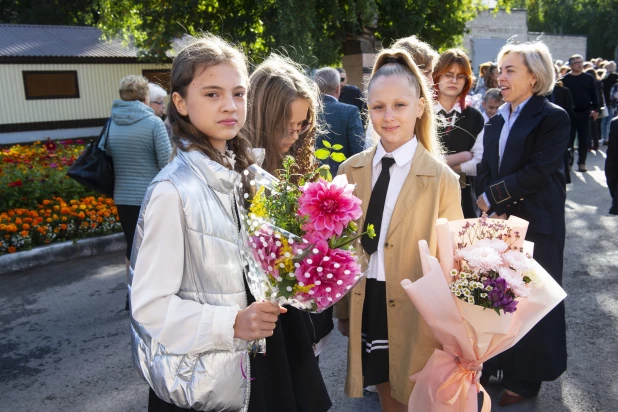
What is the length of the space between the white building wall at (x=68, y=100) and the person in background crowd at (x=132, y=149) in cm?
1380

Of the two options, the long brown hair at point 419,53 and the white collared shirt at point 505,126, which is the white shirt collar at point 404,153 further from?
the long brown hair at point 419,53

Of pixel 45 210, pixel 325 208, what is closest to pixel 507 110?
pixel 325 208

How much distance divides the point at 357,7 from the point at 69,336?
1009cm

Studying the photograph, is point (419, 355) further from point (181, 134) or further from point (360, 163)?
point (181, 134)

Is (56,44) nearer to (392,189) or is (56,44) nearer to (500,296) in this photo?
(392,189)

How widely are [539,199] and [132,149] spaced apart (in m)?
3.43

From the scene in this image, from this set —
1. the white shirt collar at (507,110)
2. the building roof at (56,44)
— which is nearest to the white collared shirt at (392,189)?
the white shirt collar at (507,110)

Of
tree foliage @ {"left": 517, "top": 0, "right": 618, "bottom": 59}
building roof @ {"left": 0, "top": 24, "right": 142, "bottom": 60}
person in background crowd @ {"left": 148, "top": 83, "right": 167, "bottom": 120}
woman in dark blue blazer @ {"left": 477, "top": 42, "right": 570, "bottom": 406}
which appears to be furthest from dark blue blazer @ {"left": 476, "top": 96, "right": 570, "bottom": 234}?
tree foliage @ {"left": 517, "top": 0, "right": 618, "bottom": 59}

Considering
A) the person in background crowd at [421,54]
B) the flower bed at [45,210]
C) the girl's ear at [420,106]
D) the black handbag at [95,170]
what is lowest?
the flower bed at [45,210]

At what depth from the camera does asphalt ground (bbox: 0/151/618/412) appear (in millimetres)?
3719

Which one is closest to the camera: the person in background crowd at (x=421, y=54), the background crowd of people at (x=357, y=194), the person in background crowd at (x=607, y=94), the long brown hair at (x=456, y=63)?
the background crowd of people at (x=357, y=194)

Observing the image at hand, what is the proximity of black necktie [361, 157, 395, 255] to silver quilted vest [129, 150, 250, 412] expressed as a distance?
2.87 feet

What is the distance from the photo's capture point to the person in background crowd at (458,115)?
4.29m

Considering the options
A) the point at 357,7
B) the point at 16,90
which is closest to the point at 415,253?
the point at 357,7
